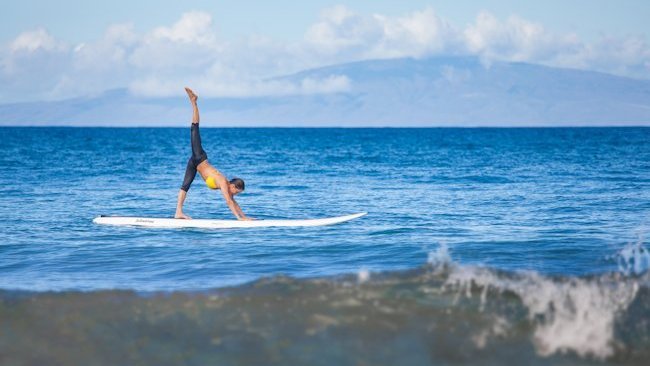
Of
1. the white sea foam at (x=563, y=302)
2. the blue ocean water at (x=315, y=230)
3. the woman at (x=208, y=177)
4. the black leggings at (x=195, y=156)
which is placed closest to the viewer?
the white sea foam at (x=563, y=302)

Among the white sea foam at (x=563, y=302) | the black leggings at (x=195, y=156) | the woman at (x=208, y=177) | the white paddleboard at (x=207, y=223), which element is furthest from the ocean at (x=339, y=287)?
the black leggings at (x=195, y=156)

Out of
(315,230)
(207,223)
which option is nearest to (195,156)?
(207,223)

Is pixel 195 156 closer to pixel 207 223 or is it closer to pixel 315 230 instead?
pixel 207 223

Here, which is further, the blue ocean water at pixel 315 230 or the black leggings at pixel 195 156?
the black leggings at pixel 195 156

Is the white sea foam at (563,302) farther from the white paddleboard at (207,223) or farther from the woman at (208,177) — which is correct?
the woman at (208,177)

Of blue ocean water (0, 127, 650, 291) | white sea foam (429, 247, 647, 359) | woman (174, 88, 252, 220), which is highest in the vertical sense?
woman (174, 88, 252, 220)

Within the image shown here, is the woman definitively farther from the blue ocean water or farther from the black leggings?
the blue ocean water

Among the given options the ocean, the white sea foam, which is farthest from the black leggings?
the white sea foam

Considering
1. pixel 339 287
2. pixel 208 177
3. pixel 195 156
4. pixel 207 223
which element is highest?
pixel 195 156

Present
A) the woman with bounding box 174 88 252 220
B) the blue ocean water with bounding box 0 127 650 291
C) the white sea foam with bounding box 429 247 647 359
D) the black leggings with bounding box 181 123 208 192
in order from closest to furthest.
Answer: the white sea foam with bounding box 429 247 647 359 → the blue ocean water with bounding box 0 127 650 291 → the woman with bounding box 174 88 252 220 → the black leggings with bounding box 181 123 208 192

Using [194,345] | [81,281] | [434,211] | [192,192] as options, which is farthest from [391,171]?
[194,345]

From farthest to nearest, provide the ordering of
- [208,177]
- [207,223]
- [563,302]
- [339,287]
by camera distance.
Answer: [208,177], [207,223], [339,287], [563,302]

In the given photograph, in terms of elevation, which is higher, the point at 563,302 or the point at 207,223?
the point at 563,302

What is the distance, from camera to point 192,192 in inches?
1001
